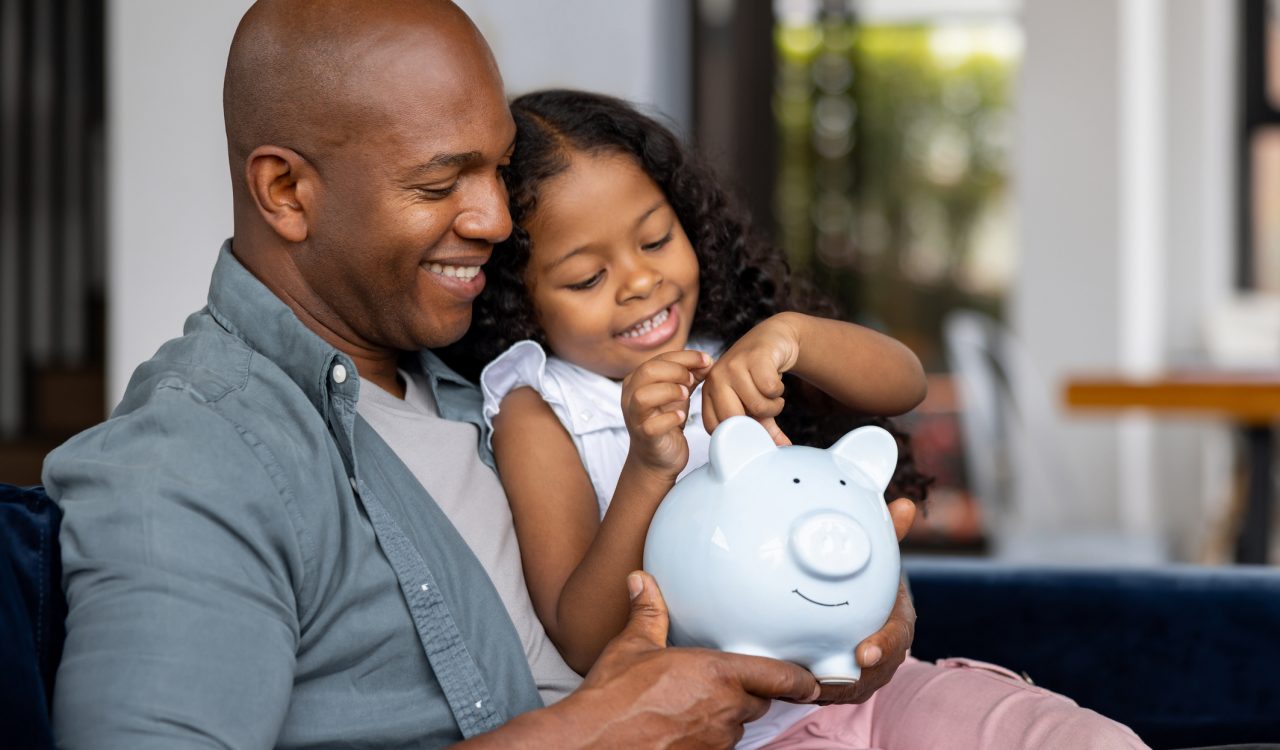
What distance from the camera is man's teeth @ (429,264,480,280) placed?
131 centimetres

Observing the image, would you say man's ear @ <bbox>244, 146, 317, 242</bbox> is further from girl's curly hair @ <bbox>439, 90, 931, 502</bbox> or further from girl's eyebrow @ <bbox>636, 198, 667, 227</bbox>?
girl's eyebrow @ <bbox>636, 198, 667, 227</bbox>

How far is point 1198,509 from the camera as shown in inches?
206

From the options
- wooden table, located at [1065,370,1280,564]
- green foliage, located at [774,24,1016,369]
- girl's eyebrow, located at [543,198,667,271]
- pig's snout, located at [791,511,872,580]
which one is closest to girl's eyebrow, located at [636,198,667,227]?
girl's eyebrow, located at [543,198,667,271]

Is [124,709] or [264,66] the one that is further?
[264,66]

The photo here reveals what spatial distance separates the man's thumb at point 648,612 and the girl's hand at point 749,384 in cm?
15

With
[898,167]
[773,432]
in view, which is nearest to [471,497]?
[773,432]

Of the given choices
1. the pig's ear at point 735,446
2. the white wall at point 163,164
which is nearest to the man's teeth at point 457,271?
the pig's ear at point 735,446

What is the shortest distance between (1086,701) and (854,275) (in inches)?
164

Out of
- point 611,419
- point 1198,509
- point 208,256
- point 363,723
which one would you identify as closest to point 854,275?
point 1198,509

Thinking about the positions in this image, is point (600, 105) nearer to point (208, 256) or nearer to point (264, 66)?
point (264, 66)

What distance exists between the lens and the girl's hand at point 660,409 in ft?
3.79

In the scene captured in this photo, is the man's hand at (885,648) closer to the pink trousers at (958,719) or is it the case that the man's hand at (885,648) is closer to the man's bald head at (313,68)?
the pink trousers at (958,719)

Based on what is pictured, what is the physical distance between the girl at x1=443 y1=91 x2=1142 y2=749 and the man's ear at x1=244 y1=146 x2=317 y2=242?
246mm

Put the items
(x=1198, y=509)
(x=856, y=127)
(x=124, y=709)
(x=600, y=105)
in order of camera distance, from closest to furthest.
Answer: (x=124, y=709) → (x=600, y=105) → (x=1198, y=509) → (x=856, y=127)
